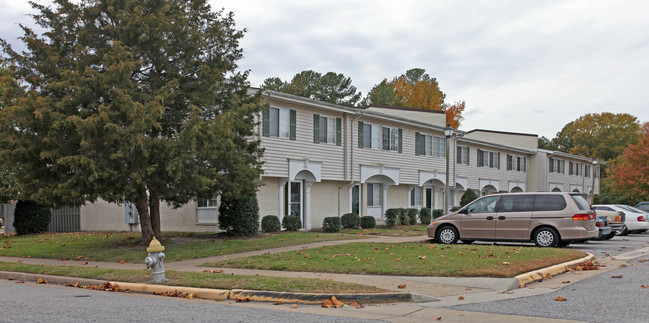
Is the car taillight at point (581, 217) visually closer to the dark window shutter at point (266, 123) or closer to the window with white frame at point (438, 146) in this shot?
the dark window shutter at point (266, 123)

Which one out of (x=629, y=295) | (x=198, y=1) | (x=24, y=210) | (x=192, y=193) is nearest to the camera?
(x=629, y=295)

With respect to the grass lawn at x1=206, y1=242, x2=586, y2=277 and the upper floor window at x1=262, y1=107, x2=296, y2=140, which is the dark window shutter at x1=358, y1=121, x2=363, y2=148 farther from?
the grass lawn at x1=206, y1=242, x2=586, y2=277

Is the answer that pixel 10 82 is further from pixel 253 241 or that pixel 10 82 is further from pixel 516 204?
pixel 516 204

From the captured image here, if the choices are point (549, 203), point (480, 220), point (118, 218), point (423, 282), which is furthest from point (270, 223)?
point (423, 282)

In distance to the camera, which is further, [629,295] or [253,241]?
[253,241]

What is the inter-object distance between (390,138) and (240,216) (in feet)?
41.9

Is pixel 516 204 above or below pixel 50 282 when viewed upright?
above

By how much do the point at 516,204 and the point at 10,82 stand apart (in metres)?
14.5

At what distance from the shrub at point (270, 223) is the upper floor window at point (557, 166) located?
33025 mm

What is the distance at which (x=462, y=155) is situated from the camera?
37.5 metres

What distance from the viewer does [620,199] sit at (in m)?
53.9

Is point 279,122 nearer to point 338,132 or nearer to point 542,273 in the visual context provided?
point 338,132

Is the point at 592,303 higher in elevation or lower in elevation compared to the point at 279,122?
lower

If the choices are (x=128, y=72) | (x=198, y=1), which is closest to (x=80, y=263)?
(x=128, y=72)
